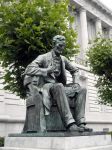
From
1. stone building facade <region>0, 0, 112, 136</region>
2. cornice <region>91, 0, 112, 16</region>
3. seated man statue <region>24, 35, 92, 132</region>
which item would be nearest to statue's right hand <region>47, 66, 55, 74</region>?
seated man statue <region>24, 35, 92, 132</region>

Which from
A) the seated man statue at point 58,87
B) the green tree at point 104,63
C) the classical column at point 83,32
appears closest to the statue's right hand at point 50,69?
the seated man statue at point 58,87

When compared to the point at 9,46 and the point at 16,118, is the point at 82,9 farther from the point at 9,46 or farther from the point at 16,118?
the point at 9,46

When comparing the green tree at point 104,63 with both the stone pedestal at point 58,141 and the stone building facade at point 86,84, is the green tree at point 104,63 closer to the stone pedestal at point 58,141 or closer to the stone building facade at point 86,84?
the stone building facade at point 86,84

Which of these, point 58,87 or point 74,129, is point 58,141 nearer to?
point 74,129

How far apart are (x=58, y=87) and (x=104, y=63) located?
13453 millimetres

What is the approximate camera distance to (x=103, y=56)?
2009 cm

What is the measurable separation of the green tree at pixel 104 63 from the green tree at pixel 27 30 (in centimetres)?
579

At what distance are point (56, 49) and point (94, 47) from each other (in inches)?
524

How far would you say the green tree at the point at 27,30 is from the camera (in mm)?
13820

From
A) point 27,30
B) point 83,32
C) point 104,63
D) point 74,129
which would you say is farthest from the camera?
point 83,32

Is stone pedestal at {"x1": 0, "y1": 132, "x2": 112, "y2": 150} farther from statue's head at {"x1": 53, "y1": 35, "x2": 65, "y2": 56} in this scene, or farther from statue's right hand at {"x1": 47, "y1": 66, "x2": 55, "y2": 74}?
statue's head at {"x1": 53, "y1": 35, "x2": 65, "y2": 56}

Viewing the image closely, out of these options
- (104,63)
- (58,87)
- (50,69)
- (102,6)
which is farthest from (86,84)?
(58,87)

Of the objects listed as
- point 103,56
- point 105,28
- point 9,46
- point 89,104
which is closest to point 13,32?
A: point 9,46

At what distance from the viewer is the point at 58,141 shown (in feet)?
20.3
